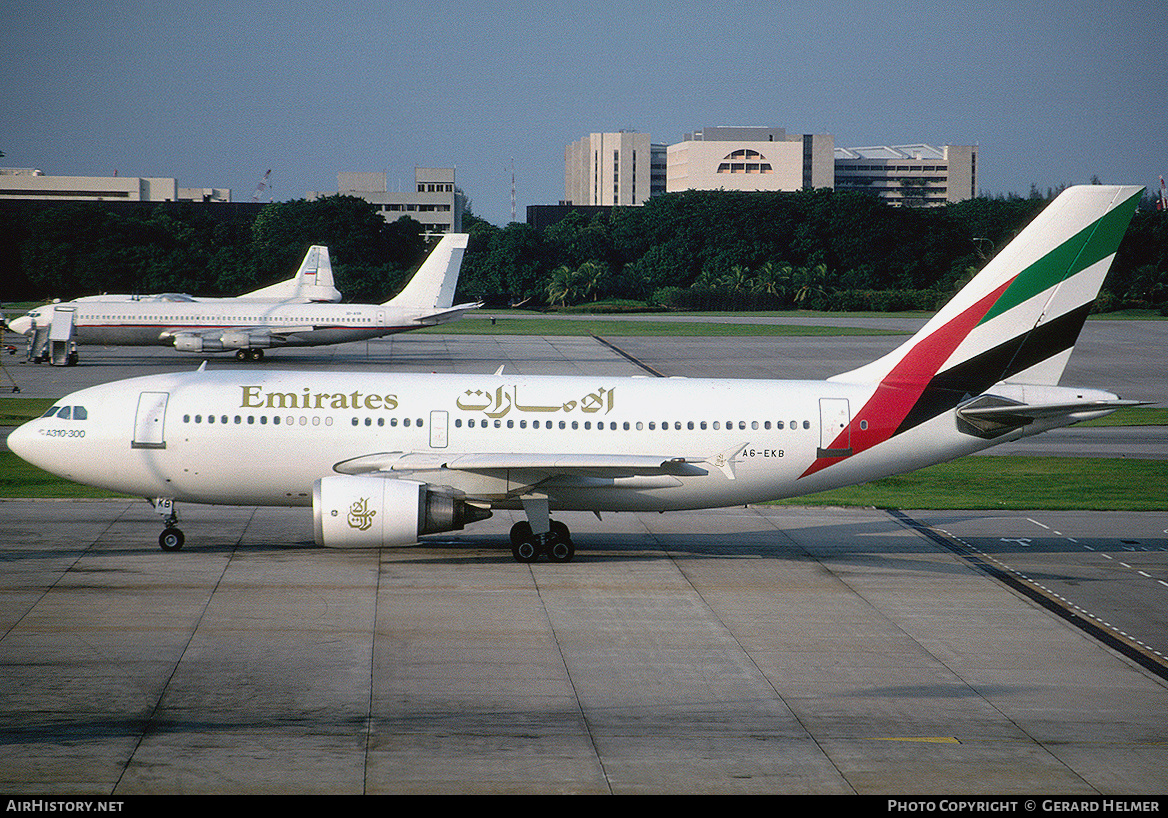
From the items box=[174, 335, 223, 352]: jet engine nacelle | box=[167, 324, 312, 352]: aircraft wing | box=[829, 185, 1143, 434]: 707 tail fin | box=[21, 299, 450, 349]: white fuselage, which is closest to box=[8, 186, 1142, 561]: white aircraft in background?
box=[829, 185, 1143, 434]: 707 tail fin

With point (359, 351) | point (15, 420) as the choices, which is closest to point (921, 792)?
point (15, 420)

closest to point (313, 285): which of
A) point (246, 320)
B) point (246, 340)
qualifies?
point (246, 320)

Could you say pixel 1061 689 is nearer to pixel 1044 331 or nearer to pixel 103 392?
pixel 1044 331

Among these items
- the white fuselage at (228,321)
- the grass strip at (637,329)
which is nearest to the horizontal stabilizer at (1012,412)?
the white fuselage at (228,321)

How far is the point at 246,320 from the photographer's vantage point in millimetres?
74625

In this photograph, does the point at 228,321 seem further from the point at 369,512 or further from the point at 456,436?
the point at 369,512

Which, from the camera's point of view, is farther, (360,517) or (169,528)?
(169,528)

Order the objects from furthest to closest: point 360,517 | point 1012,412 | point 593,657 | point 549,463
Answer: point 1012,412 < point 549,463 < point 360,517 < point 593,657

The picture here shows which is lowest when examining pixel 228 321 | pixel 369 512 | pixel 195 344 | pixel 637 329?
pixel 369 512

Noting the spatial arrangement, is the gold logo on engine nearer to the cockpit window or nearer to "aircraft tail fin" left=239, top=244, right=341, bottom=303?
the cockpit window

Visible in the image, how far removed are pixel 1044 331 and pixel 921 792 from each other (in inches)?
600

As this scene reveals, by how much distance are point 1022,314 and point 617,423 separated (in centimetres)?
986

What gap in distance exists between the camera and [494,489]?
82.8 feet

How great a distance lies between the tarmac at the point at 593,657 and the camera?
14.7 meters
